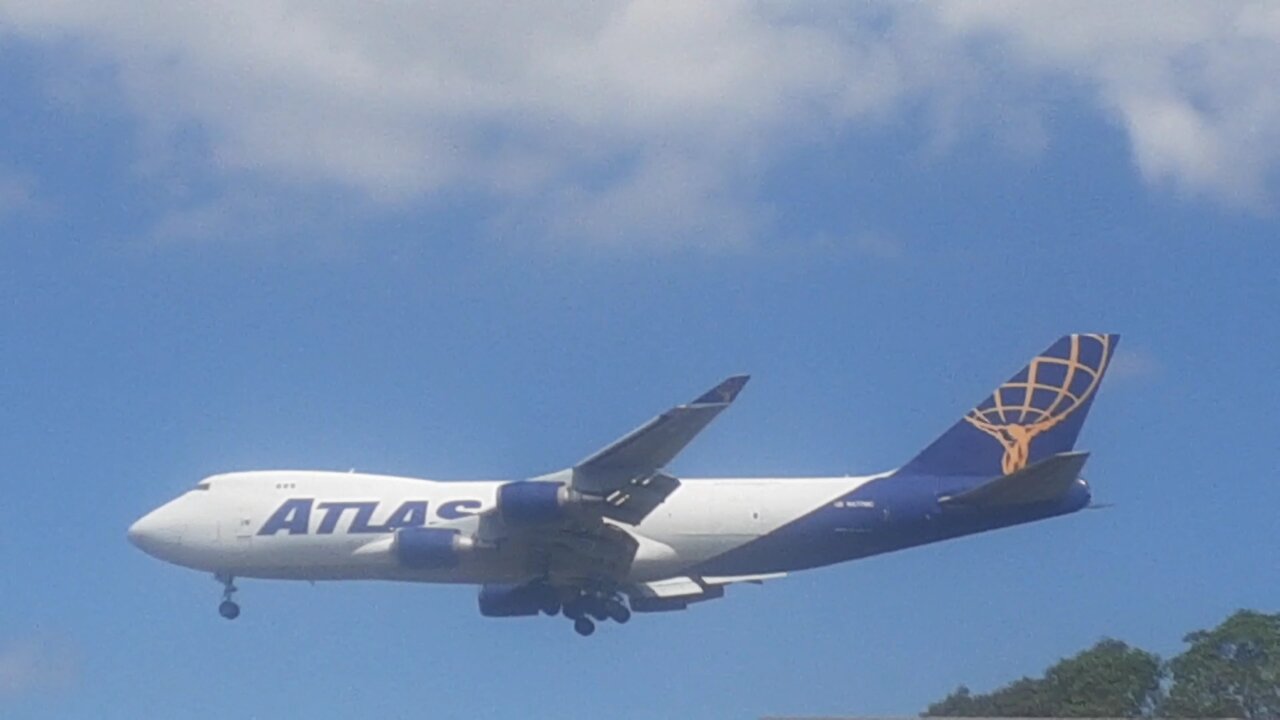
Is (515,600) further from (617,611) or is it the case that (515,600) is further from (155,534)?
(155,534)

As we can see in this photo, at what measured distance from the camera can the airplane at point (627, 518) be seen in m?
49.0

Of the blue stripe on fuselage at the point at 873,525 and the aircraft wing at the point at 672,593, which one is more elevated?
the blue stripe on fuselage at the point at 873,525

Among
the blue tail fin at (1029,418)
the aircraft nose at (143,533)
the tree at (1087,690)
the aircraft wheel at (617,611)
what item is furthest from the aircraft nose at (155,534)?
the tree at (1087,690)

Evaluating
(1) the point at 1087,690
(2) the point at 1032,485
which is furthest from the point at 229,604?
(1) the point at 1087,690

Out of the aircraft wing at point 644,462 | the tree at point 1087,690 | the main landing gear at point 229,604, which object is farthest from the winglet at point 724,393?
the tree at point 1087,690

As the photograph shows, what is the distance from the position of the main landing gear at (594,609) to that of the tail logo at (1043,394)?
10.6 metres

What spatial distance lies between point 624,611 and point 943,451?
9.54 meters

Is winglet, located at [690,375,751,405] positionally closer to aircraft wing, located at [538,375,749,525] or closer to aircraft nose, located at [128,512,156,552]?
aircraft wing, located at [538,375,749,525]

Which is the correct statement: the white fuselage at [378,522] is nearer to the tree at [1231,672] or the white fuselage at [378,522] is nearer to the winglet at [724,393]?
the winglet at [724,393]

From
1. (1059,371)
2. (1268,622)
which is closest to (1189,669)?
(1268,622)

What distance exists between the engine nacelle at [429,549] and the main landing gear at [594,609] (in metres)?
3.96

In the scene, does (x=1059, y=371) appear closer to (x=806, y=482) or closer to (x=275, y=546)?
(x=806, y=482)

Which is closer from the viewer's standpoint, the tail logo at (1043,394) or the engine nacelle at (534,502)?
the engine nacelle at (534,502)

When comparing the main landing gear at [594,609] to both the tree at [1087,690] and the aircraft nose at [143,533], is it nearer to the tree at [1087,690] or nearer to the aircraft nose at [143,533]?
the aircraft nose at [143,533]
